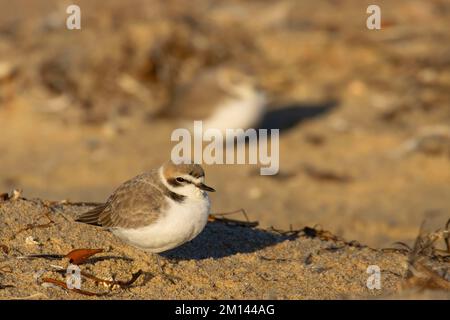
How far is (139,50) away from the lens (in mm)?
12219

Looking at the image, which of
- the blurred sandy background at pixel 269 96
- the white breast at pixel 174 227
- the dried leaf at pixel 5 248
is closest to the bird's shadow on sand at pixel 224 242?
the white breast at pixel 174 227

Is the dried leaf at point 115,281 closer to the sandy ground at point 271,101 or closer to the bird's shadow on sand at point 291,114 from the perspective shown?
the sandy ground at point 271,101

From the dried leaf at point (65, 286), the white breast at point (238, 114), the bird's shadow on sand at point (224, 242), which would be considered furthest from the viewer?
the white breast at point (238, 114)

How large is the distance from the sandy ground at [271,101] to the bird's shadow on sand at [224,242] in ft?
0.11

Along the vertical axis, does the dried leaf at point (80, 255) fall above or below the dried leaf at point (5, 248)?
below

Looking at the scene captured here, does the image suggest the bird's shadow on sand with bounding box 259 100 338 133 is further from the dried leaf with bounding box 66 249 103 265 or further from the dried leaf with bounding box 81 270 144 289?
the dried leaf with bounding box 81 270 144 289

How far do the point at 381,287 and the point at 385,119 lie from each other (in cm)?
639

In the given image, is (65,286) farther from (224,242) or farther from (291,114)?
(291,114)

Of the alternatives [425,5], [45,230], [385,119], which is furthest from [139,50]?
[45,230]

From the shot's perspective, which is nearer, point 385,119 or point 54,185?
point 54,185

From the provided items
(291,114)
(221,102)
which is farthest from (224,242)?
(291,114)

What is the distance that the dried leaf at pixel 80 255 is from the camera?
193 inches

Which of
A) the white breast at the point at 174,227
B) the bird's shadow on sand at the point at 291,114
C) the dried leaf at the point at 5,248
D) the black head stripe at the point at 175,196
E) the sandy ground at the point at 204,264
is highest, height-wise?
the bird's shadow on sand at the point at 291,114

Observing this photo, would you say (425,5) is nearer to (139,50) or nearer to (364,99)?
(364,99)
